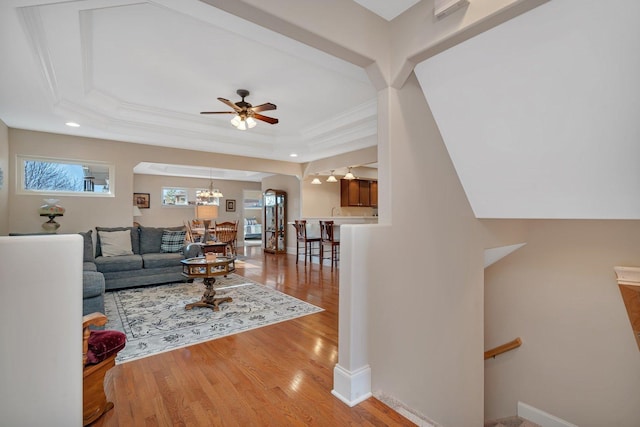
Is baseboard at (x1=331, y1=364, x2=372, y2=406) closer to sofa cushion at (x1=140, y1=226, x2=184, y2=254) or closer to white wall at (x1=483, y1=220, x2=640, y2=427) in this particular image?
white wall at (x1=483, y1=220, x2=640, y2=427)

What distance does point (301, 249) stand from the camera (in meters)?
8.21

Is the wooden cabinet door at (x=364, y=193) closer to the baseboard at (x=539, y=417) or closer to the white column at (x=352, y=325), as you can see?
the baseboard at (x=539, y=417)

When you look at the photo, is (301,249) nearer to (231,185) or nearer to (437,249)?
(231,185)

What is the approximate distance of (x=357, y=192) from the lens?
8805 millimetres

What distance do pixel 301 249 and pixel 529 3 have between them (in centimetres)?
726

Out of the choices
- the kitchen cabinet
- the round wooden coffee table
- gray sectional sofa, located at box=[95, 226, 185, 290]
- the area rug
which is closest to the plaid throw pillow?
gray sectional sofa, located at box=[95, 226, 185, 290]

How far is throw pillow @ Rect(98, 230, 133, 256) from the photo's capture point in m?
4.86

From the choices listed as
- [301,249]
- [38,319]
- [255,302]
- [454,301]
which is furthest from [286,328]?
[301,249]

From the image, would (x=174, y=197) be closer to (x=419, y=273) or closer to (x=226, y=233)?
(x=226, y=233)

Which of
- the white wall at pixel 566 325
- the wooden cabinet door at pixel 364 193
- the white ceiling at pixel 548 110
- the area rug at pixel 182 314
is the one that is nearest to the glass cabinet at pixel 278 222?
the wooden cabinet door at pixel 364 193

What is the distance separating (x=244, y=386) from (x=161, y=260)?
355 centimetres

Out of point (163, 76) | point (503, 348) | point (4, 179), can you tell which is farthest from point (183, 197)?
point (503, 348)

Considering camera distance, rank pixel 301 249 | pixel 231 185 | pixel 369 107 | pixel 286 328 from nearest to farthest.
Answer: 1. pixel 286 328
2. pixel 369 107
3. pixel 301 249
4. pixel 231 185

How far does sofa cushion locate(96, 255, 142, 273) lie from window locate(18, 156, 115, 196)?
136cm
